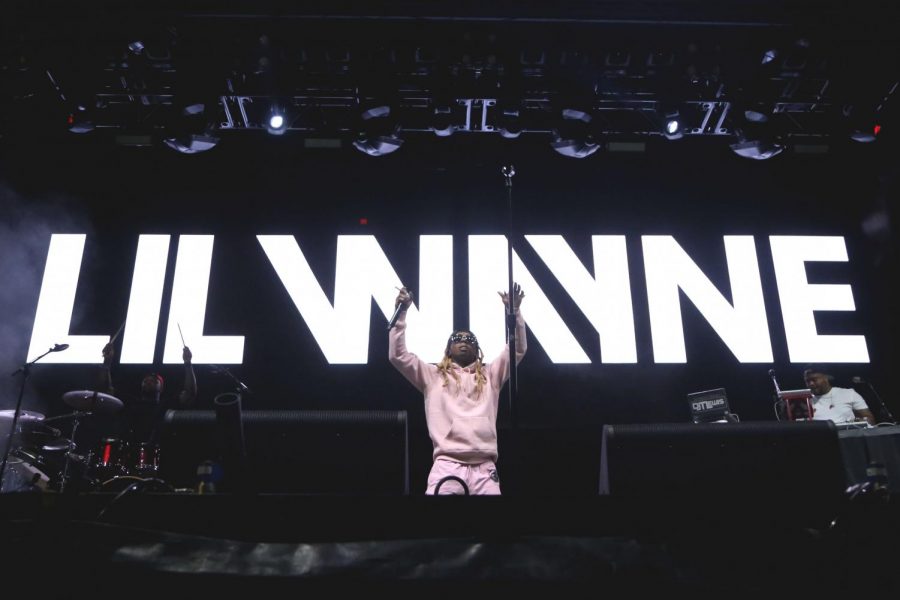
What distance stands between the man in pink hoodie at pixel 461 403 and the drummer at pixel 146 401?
2.54m

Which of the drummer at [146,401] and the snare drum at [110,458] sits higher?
the drummer at [146,401]

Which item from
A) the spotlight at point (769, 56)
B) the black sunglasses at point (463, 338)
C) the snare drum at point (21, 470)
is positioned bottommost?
the snare drum at point (21, 470)

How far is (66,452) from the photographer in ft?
17.5

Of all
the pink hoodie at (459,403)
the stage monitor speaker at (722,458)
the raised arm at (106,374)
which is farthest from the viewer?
the raised arm at (106,374)

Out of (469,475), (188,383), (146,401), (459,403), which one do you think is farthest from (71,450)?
(469,475)

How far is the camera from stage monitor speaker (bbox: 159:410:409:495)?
10.3 ft

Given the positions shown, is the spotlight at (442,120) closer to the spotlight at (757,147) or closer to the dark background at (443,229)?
the dark background at (443,229)

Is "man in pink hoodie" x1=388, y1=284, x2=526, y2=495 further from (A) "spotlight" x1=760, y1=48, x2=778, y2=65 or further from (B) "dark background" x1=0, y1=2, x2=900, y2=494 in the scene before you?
(A) "spotlight" x1=760, y1=48, x2=778, y2=65

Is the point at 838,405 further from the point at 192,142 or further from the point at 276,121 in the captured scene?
the point at 192,142

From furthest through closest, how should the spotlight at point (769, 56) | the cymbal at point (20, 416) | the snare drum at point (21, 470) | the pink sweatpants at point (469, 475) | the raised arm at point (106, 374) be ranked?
the raised arm at point (106, 374)
the spotlight at point (769, 56)
the cymbal at point (20, 416)
the snare drum at point (21, 470)
the pink sweatpants at point (469, 475)

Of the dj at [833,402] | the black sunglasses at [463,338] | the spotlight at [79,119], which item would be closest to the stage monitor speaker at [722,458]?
the black sunglasses at [463,338]

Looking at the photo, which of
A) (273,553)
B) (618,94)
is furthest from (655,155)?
(273,553)

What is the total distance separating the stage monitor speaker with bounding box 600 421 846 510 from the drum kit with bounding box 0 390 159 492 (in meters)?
3.88

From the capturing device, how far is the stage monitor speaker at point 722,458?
293cm
